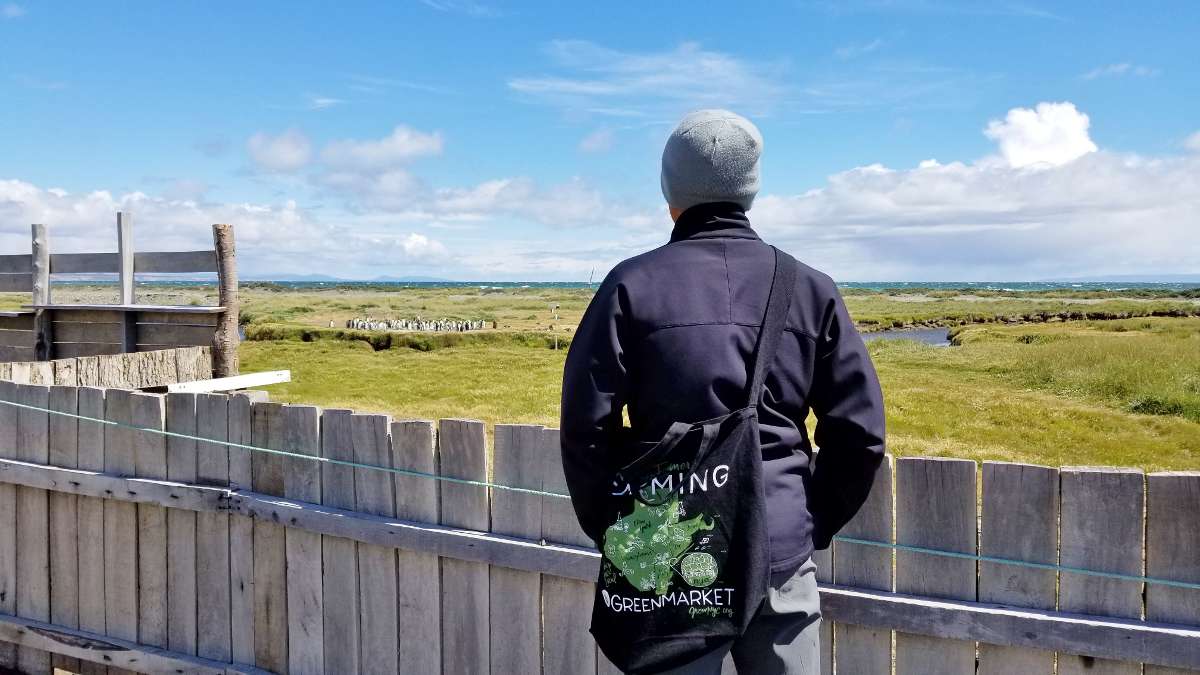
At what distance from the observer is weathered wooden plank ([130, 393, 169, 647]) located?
3857 mm

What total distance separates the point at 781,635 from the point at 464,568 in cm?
143

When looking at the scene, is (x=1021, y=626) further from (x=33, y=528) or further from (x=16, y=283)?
(x=16, y=283)

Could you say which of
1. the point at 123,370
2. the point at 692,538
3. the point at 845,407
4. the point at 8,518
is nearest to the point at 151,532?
the point at 8,518

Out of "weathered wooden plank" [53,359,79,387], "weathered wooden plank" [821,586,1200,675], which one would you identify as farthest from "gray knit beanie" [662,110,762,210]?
"weathered wooden plank" [53,359,79,387]

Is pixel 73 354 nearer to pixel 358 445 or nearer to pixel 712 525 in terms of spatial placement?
pixel 358 445

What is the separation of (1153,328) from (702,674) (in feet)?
174

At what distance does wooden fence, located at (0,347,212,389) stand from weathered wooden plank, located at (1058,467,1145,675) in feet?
17.7

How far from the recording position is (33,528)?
425cm

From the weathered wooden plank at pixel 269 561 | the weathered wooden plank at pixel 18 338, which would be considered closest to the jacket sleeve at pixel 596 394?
the weathered wooden plank at pixel 269 561

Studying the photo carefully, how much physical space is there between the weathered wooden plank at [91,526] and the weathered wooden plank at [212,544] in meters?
0.62

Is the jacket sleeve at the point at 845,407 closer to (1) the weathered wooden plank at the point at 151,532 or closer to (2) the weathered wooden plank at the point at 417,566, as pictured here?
(2) the weathered wooden plank at the point at 417,566

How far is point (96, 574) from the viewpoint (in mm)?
4059

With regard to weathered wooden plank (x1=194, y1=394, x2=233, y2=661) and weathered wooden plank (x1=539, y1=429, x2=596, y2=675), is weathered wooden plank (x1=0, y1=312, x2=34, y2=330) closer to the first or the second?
weathered wooden plank (x1=194, y1=394, x2=233, y2=661)

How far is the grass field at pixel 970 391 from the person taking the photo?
15688 millimetres
